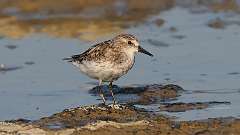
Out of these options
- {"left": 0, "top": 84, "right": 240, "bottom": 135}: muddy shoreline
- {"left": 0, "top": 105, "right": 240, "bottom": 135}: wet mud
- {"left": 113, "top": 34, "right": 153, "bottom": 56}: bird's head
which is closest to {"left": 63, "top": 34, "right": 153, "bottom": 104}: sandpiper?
{"left": 113, "top": 34, "right": 153, "bottom": 56}: bird's head

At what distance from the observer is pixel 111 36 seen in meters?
14.4

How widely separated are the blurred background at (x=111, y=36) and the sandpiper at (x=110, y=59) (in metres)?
0.75

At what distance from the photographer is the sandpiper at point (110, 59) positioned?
9516 mm

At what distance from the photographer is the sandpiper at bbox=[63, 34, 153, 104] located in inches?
375

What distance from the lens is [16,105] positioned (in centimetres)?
1023

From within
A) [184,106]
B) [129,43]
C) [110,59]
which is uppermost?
[129,43]

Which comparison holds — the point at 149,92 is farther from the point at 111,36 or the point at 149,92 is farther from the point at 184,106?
the point at 111,36

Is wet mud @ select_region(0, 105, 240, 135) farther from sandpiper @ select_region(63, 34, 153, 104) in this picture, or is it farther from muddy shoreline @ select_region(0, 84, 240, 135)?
sandpiper @ select_region(63, 34, 153, 104)

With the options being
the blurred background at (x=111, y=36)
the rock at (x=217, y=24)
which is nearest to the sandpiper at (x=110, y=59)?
the blurred background at (x=111, y=36)

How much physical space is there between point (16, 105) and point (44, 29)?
4.98 meters

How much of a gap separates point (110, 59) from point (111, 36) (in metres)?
4.87

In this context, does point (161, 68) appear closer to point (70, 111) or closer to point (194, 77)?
point (194, 77)

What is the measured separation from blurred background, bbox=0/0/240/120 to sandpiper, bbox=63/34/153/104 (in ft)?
2.47

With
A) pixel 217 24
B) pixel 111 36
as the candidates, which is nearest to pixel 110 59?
pixel 111 36
